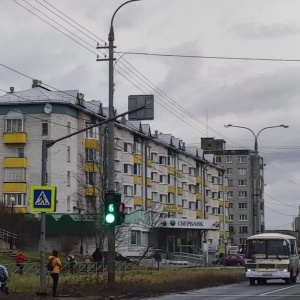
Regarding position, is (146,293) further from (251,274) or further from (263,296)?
(251,274)

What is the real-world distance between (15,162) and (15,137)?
2.33 metres

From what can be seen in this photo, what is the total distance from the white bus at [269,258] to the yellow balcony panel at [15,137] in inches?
1599

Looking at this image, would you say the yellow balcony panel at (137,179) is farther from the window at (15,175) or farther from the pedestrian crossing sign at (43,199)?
the pedestrian crossing sign at (43,199)

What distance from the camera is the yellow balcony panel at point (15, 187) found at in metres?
78.2

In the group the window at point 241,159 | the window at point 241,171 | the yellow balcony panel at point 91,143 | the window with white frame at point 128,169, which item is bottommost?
the window with white frame at point 128,169

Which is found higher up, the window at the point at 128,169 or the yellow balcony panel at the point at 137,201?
the window at the point at 128,169

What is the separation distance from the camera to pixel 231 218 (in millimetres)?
159500

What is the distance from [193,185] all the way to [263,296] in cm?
8885

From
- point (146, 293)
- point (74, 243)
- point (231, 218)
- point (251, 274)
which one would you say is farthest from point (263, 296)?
point (231, 218)

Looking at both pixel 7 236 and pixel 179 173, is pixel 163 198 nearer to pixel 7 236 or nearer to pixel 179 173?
pixel 179 173

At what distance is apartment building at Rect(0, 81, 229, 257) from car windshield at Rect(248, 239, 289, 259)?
18.1m

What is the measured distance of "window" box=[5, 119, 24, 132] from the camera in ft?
260

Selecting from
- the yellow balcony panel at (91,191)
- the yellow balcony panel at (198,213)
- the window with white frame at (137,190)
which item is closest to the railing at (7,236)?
the yellow balcony panel at (91,191)

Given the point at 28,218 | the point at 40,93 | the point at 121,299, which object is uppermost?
the point at 40,93
